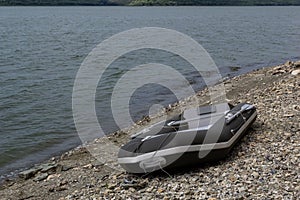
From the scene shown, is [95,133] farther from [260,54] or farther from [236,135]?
[260,54]

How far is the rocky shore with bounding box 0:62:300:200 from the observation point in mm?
8203

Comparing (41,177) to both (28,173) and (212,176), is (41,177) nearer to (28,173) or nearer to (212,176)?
(28,173)

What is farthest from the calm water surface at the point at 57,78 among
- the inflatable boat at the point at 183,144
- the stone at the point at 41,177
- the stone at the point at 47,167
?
the inflatable boat at the point at 183,144

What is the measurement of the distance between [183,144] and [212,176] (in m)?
0.99

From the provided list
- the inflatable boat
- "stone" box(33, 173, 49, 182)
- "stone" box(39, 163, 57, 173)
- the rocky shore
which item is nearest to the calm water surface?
"stone" box(39, 163, 57, 173)

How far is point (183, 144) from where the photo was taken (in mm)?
9398

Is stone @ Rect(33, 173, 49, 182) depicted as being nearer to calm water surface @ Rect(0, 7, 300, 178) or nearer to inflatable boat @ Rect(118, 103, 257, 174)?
calm water surface @ Rect(0, 7, 300, 178)

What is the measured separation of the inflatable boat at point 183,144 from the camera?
942 cm

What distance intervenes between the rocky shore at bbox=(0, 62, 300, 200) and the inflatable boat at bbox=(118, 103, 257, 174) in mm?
290

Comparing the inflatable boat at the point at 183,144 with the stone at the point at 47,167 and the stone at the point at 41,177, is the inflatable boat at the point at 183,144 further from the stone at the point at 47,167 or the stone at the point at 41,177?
the stone at the point at 47,167

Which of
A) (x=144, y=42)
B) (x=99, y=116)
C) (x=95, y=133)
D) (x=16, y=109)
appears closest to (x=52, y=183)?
(x=95, y=133)

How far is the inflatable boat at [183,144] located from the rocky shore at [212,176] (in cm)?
29

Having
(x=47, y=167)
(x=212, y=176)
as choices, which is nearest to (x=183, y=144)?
Result: (x=212, y=176)

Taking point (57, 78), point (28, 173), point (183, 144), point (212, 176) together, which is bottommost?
point (28, 173)
